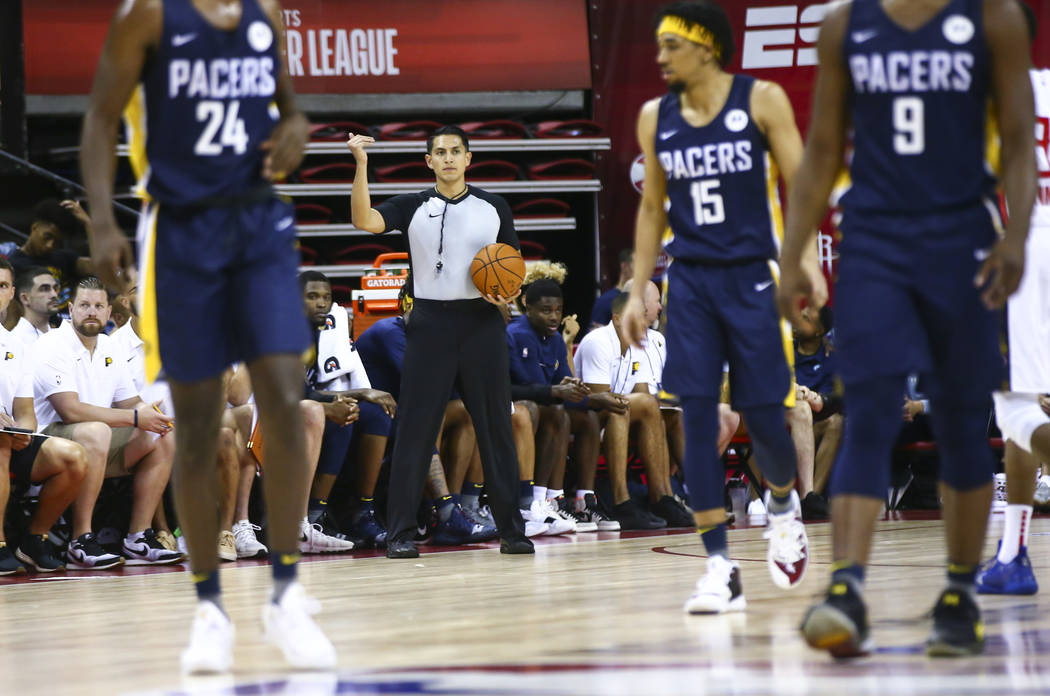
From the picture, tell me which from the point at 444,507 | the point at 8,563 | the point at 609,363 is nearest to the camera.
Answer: the point at 8,563

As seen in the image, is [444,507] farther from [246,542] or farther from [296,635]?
[296,635]

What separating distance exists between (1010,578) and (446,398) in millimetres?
3107

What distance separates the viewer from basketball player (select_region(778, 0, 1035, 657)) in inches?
112

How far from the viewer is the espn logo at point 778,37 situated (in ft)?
38.2

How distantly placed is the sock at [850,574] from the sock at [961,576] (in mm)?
295

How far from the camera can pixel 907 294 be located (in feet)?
9.50

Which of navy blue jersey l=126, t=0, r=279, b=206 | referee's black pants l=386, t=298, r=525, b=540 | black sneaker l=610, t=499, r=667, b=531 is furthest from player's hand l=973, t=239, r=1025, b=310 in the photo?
black sneaker l=610, t=499, r=667, b=531

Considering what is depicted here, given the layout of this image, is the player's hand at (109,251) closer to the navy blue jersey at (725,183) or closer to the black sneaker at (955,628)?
the navy blue jersey at (725,183)

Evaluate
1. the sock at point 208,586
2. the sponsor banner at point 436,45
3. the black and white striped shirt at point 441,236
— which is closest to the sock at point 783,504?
the sock at point 208,586

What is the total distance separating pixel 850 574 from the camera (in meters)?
2.85

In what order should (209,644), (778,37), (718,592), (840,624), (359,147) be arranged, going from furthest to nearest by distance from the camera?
(778,37)
(359,147)
(718,592)
(209,644)
(840,624)

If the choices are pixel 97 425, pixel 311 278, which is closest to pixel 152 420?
pixel 97 425

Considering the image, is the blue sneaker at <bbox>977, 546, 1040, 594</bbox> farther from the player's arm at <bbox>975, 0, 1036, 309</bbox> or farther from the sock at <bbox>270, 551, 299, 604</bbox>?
the sock at <bbox>270, 551, 299, 604</bbox>

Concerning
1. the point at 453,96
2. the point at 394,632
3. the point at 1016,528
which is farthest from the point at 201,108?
the point at 453,96
